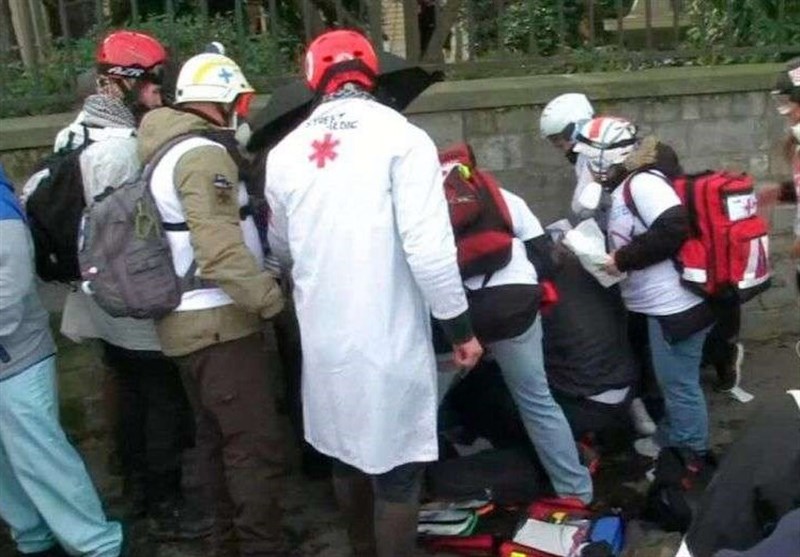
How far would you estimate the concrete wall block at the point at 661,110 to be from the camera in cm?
605

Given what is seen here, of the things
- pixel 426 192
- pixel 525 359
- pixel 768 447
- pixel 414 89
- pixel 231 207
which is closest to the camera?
pixel 768 447

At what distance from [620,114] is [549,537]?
2.30m

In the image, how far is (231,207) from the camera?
159 inches

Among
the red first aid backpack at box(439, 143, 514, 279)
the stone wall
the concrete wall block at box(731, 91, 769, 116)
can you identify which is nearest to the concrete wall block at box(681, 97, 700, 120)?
the stone wall

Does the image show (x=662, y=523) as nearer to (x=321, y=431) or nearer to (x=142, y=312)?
(x=321, y=431)

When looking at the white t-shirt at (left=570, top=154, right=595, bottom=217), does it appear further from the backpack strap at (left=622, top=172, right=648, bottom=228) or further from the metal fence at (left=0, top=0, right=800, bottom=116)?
the metal fence at (left=0, top=0, right=800, bottom=116)

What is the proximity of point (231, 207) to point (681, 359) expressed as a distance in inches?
73.0

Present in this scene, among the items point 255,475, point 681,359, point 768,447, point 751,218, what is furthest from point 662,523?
point 768,447

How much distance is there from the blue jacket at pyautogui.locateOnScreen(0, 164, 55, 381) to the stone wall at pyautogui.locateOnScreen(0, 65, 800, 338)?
5.80ft

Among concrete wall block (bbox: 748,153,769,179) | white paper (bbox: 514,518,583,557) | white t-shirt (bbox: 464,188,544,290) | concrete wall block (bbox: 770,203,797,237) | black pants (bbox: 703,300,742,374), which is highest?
white t-shirt (bbox: 464,188,544,290)

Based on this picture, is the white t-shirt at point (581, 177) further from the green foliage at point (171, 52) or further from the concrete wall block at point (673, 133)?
the green foliage at point (171, 52)

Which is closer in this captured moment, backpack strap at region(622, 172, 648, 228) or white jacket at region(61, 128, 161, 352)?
white jacket at region(61, 128, 161, 352)

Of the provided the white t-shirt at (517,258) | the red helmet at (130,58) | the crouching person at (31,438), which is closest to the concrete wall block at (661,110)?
the white t-shirt at (517,258)

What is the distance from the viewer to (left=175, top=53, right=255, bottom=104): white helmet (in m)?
4.25
